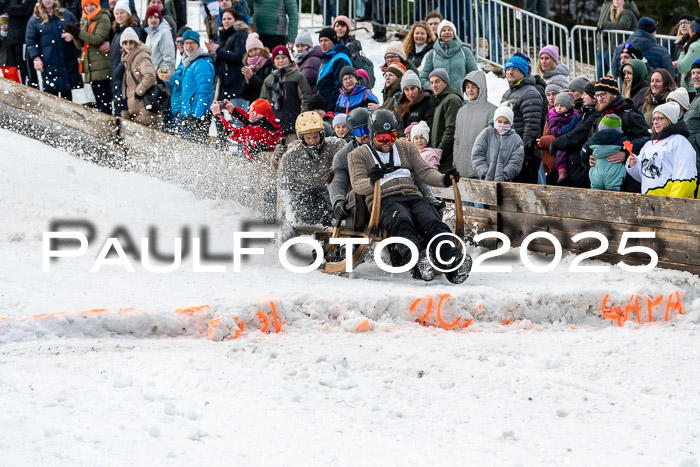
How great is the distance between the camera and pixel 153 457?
13.0ft

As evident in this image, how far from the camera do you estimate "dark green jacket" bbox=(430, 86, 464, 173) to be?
9.66 m

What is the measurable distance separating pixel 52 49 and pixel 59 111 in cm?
125

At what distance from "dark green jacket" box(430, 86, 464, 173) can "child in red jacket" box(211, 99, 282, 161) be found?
5.85 ft

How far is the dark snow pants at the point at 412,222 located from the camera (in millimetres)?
7848

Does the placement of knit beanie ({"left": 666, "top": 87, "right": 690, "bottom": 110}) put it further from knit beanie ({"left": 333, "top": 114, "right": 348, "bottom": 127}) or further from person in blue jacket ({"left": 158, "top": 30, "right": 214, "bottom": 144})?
person in blue jacket ({"left": 158, "top": 30, "right": 214, "bottom": 144})

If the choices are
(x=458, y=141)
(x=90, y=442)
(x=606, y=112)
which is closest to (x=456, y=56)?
(x=458, y=141)

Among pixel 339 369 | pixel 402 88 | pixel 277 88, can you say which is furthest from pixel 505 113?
pixel 339 369

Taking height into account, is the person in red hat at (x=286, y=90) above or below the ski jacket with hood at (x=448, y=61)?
below

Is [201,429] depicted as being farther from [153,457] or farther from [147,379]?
[147,379]

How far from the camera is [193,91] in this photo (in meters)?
11.6

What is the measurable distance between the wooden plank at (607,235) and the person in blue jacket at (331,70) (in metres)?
3.13

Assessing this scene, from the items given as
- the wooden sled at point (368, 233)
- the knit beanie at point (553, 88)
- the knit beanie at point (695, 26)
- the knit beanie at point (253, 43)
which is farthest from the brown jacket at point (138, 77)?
the knit beanie at point (695, 26)

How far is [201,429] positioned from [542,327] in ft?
10.3

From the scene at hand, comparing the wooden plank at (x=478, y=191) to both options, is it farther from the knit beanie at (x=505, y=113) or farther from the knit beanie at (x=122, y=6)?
the knit beanie at (x=122, y=6)
